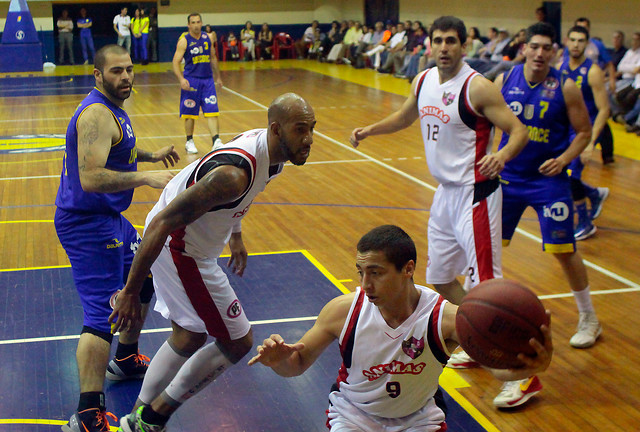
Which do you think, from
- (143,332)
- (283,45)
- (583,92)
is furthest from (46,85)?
(143,332)

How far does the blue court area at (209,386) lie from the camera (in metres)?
4.05

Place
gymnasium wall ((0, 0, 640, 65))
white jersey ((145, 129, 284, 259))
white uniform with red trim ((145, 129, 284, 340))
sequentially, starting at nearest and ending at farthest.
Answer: white jersey ((145, 129, 284, 259))
white uniform with red trim ((145, 129, 284, 340))
gymnasium wall ((0, 0, 640, 65))

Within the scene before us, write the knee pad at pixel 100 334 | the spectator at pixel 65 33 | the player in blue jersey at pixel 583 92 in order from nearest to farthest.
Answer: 1. the knee pad at pixel 100 334
2. the player in blue jersey at pixel 583 92
3. the spectator at pixel 65 33

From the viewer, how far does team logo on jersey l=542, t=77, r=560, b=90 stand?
498 cm

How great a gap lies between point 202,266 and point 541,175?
243cm

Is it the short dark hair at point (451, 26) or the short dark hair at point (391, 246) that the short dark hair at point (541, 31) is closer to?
the short dark hair at point (451, 26)

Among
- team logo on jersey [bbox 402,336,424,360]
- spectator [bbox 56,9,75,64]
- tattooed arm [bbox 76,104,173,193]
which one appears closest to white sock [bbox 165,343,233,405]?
tattooed arm [bbox 76,104,173,193]

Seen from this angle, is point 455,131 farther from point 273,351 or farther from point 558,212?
point 273,351

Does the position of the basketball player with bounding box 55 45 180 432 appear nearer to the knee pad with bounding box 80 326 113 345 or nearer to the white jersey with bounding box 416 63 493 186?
the knee pad with bounding box 80 326 113 345

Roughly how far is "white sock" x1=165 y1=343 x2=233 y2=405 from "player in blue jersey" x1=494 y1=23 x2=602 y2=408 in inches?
86.1

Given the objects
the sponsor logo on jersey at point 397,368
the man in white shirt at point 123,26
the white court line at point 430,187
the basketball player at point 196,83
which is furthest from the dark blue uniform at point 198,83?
the man in white shirt at point 123,26

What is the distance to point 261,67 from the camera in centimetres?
2523

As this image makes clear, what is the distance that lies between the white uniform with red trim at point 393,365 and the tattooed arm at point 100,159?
127 centimetres

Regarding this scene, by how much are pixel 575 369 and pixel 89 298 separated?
9.58 ft
